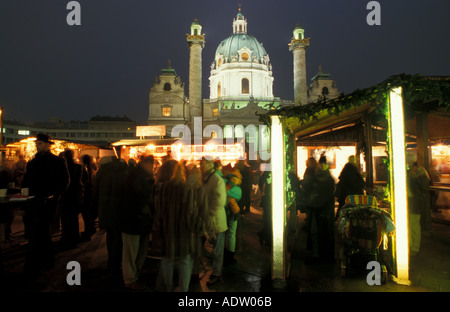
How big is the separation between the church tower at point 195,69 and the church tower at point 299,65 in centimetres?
1661

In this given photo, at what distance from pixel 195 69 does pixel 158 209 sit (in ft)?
130

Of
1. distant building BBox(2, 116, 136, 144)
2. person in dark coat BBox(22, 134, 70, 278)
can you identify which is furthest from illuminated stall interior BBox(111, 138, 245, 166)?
distant building BBox(2, 116, 136, 144)

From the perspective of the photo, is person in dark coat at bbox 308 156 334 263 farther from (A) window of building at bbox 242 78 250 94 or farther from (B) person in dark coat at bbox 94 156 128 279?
(A) window of building at bbox 242 78 250 94

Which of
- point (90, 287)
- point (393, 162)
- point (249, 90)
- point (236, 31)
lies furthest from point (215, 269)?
point (236, 31)

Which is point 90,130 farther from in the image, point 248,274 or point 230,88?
point 248,274

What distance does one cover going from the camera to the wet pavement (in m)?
3.97

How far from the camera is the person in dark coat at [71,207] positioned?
19.1ft

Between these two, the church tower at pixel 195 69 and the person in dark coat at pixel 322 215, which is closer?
the person in dark coat at pixel 322 215

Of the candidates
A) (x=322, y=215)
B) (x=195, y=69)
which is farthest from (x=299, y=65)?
(x=322, y=215)

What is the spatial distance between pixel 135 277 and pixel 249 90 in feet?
180

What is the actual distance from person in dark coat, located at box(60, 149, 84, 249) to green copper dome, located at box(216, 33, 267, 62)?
54.5m

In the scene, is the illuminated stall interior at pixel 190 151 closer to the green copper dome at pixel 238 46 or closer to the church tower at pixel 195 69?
the church tower at pixel 195 69

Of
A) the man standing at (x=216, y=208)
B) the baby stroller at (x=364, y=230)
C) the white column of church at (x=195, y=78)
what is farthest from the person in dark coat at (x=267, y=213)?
the white column of church at (x=195, y=78)

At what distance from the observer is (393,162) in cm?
430
